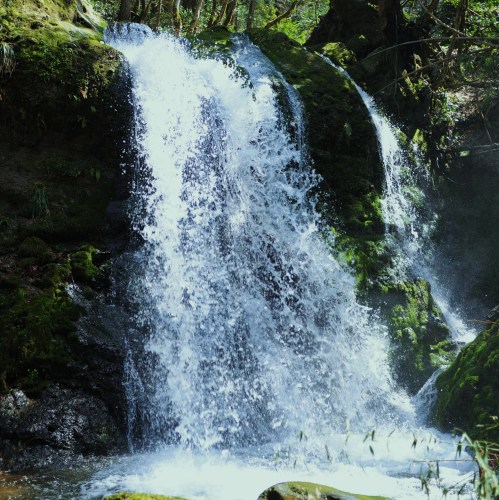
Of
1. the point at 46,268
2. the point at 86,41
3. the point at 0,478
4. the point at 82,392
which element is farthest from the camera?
the point at 86,41

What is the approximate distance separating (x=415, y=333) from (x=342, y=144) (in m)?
3.43

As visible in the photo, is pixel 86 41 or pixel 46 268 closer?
pixel 46 268

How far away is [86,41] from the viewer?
27.6ft

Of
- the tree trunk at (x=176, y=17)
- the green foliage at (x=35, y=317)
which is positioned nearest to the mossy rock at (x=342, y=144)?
the green foliage at (x=35, y=317)

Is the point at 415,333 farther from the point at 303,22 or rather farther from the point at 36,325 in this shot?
the point at 303,22

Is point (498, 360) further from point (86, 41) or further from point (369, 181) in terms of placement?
point (86, 41)

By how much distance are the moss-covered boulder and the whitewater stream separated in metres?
0.32

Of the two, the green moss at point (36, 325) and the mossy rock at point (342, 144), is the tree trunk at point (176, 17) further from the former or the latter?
the green moss at point (36, 325)

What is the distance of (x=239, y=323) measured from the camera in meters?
7.38

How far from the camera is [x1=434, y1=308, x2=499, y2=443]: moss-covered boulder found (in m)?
5.76

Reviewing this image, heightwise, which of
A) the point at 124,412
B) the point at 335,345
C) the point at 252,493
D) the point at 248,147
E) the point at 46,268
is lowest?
the point at 252,493

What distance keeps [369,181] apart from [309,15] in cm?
1459

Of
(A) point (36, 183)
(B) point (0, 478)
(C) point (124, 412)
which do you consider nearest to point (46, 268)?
(A) point (36, 183)

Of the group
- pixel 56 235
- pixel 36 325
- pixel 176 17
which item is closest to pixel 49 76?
pixel 56 235
